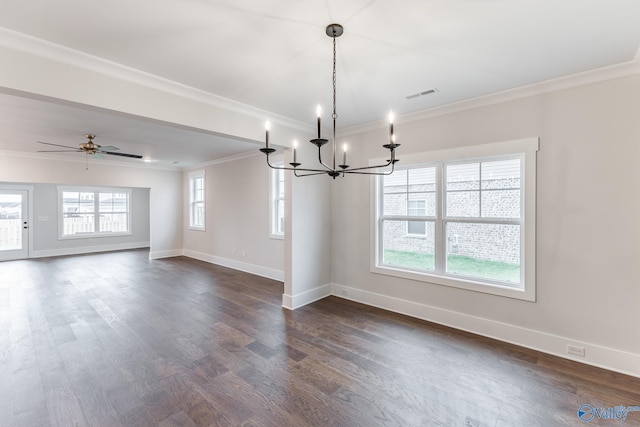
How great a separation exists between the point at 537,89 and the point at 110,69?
13.1 feet

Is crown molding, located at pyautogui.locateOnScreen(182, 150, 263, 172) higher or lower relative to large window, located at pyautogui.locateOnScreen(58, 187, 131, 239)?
higher

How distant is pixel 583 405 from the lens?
2.06m

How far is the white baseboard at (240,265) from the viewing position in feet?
18.8

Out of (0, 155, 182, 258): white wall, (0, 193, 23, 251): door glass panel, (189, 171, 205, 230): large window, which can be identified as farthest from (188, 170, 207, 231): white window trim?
(0, 193, 23, 251): door glass panel

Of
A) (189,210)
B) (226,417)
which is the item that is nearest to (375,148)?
(226,417)

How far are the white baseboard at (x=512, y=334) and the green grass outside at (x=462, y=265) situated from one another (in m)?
0.49

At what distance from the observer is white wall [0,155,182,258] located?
630 cm

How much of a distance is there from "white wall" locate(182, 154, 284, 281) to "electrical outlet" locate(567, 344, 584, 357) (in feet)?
14.1

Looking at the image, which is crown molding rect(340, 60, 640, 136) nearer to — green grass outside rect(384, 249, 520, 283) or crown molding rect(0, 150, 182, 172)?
green grass outside rect(384, 249, 520, 283)

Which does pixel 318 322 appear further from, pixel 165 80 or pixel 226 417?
pixel 165 80

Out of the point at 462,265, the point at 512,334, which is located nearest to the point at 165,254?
the point at 462,265

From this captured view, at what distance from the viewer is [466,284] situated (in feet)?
10.8

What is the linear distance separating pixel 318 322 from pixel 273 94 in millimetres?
2782

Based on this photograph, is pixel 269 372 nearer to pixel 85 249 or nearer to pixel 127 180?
pixel 127 180
